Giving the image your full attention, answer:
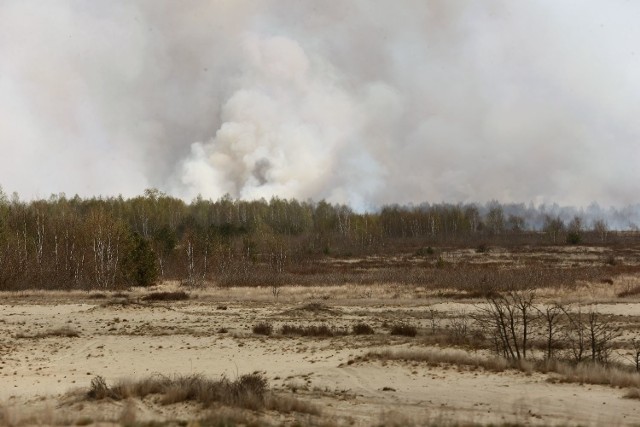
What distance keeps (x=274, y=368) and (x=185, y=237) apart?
60.0 m

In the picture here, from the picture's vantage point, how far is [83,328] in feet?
97.7

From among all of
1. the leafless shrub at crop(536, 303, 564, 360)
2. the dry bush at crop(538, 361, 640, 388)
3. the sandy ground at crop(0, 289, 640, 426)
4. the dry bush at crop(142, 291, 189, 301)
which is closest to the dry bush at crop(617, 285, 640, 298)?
the sandy ground at crop(0, 289, 640, 426)

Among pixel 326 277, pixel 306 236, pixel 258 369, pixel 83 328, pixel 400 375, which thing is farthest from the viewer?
pixel 306 236

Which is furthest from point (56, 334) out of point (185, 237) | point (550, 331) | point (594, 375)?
point (185, 237)

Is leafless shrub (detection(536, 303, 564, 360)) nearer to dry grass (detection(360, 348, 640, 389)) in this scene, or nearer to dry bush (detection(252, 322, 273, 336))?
dry grass (detection(360, 348, 640, 389))

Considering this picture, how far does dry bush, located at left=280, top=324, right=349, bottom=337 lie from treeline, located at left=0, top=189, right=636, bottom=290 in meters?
30.9

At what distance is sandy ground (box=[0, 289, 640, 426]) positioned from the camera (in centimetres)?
1183

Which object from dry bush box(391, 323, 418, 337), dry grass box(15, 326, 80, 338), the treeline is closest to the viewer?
dry bush box(391, 323, 418, 337)

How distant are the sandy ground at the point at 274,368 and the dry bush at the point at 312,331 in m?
0.96

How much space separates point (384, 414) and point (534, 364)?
294 inches

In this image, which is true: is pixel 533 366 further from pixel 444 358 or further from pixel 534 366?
pixel 444 358

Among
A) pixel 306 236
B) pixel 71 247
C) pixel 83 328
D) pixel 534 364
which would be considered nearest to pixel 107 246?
pixel 71 247

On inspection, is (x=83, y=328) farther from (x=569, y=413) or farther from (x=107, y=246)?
(x=107, y=246)

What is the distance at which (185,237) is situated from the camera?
7644 centimetres
